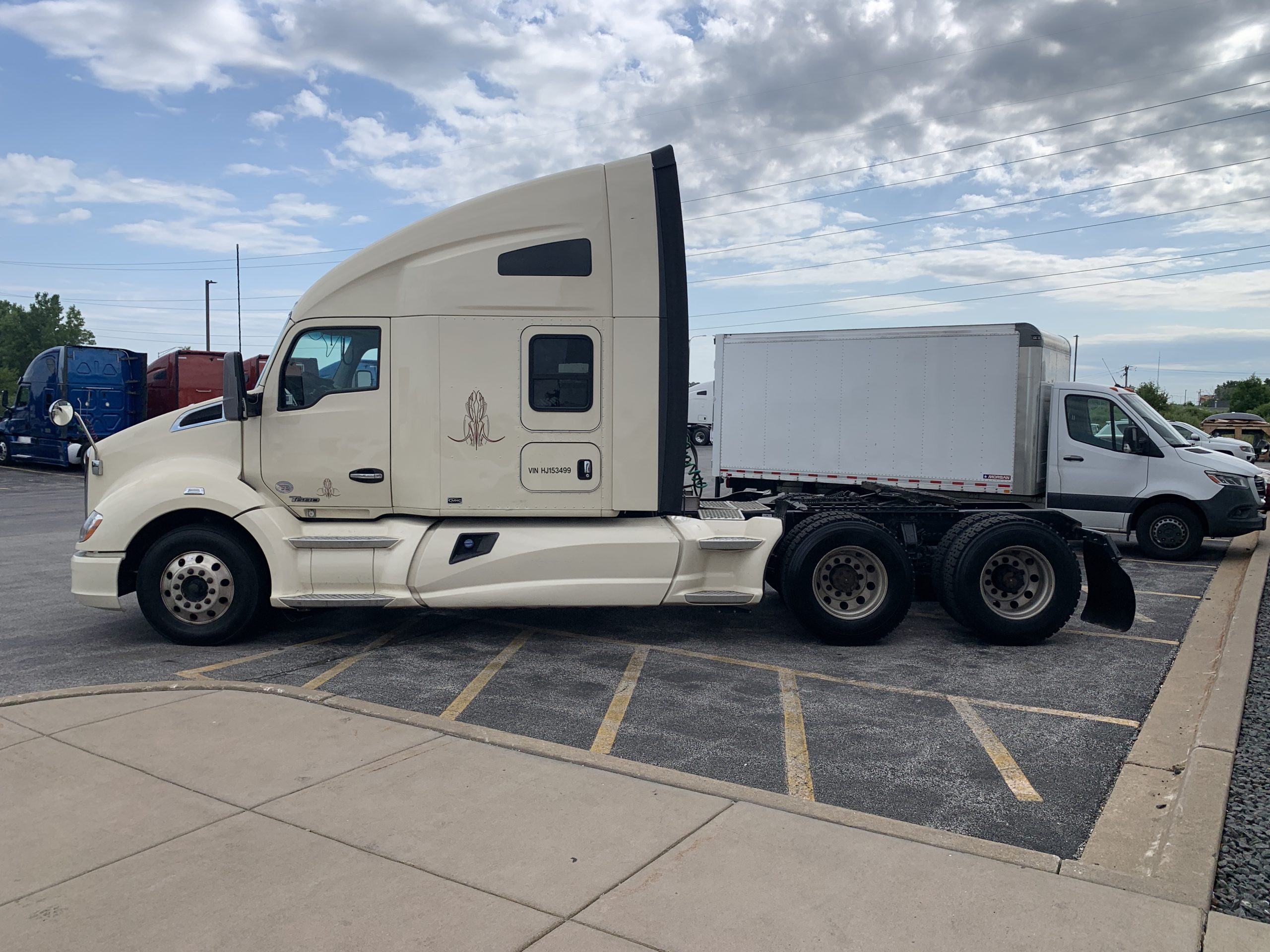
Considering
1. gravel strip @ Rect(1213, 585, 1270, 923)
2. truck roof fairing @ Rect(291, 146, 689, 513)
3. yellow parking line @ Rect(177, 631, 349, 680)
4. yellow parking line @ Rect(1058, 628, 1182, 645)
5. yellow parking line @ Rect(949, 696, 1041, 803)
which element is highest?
truck roof fairing @ Rect(291, 146, 689, 513)

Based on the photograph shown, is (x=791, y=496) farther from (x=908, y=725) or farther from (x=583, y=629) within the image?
(x=908, y=725)

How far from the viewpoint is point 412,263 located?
7.26 metres

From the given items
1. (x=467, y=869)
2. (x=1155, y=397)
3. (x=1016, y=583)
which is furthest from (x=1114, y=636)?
(x=1155, y=397)

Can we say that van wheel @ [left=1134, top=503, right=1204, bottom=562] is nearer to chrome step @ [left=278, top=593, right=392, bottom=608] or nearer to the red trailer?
chrome step @ [left=278, top=593, right=392, bottom=608]

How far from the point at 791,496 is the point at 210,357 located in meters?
21.9

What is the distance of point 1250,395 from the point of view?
88.9m

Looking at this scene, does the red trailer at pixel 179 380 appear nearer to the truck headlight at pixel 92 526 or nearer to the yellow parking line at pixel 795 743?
the truck headlight at pixel 92 526

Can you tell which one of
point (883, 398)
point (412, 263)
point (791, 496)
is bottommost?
point (791, 496)

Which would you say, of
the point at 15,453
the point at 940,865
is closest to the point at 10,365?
the point at 15,453

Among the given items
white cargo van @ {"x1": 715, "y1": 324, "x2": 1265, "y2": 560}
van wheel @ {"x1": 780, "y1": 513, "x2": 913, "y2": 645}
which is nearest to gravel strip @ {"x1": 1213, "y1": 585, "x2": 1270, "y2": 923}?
van wheel @ {"x1": 780, "y1": 513, "x2": 913, "y2": 645}

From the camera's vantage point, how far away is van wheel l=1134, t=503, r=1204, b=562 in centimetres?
1245

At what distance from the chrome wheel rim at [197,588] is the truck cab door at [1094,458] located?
33.1 ft

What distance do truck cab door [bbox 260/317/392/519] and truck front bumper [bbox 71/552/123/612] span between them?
1.29 meters

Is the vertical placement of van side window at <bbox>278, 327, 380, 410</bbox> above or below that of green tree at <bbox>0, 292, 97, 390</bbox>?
below
